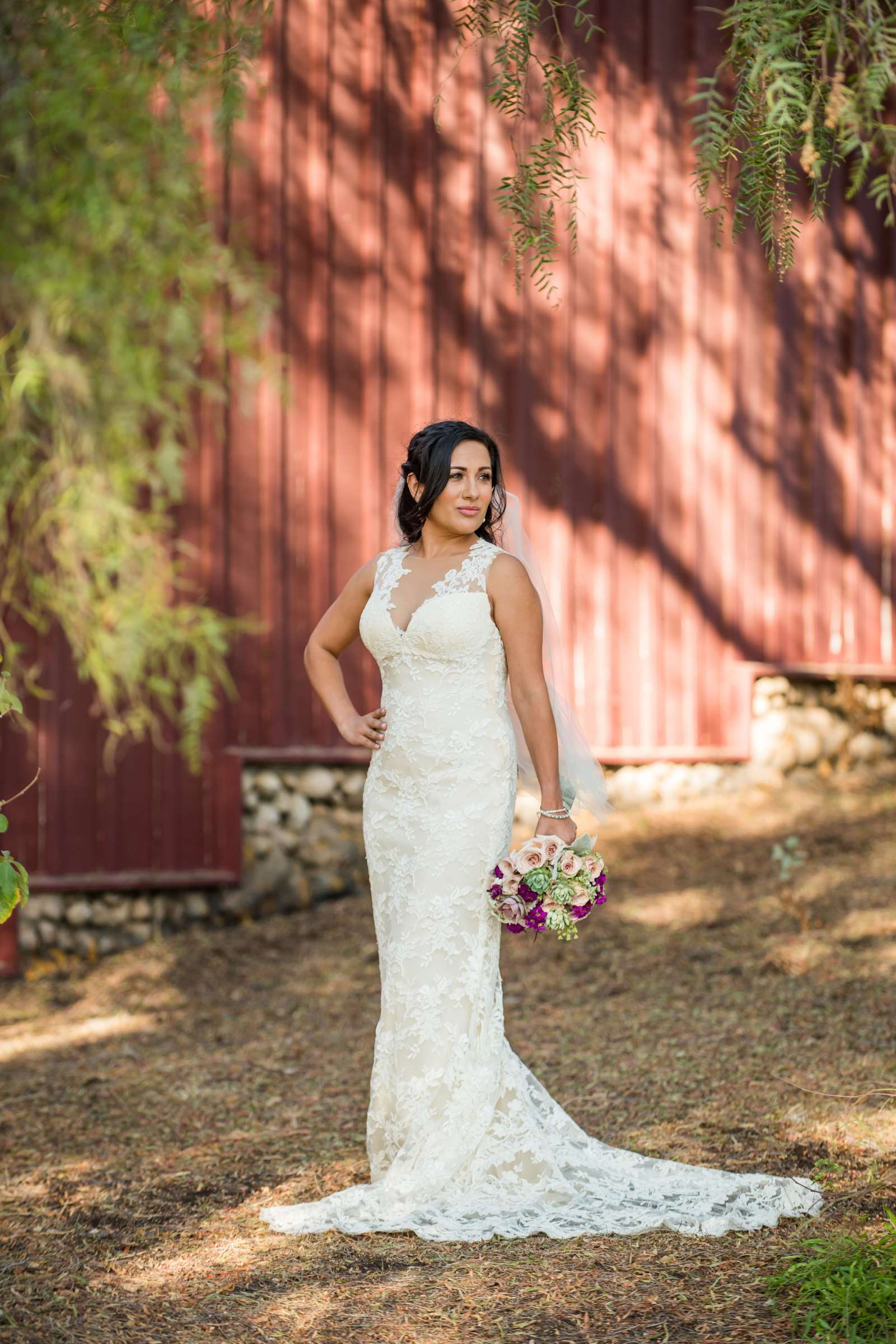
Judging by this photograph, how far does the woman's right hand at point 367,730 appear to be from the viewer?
3.64 m

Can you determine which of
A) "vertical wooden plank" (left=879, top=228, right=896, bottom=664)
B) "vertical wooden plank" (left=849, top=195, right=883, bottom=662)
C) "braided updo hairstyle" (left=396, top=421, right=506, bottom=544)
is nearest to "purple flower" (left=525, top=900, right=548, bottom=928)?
"braided updo hairstyle" (left=396, top=421, right=506, bottom=544)

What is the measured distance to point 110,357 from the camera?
642 cm

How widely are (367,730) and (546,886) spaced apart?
0.67m

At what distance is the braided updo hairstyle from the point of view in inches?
142

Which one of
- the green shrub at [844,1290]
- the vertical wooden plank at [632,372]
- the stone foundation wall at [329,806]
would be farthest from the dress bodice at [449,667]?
the vertical wooden plank at [632,372]

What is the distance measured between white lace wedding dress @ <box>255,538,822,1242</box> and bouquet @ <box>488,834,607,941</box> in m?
0.17

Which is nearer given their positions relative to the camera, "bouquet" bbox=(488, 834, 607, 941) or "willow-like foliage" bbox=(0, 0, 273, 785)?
"bouquet" bbox=(488, 834, 607, 941)

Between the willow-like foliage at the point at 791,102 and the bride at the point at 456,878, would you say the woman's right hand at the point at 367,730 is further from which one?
the willow-like foliage at the point at 791,102

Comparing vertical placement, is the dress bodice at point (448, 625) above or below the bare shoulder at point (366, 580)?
below

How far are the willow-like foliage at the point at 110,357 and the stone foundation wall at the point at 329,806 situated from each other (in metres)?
0.69

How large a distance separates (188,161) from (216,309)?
78 centimetres

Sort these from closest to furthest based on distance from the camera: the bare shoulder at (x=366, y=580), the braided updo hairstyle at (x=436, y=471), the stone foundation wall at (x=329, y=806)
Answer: the braided updo hairstyle at (x=436, y=471) → the bare shoulder at (x=366, y=580) → the stone foundation wall at (x=329, y=806)

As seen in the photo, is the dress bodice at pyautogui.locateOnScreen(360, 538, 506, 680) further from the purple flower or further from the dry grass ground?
the dry grass ground

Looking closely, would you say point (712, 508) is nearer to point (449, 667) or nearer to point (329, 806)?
point (329, 806)
